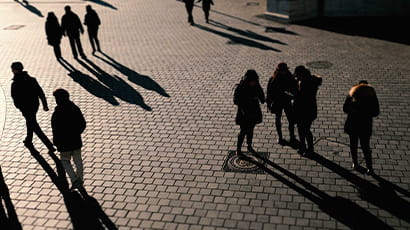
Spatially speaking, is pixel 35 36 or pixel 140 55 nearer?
pixel 140 55

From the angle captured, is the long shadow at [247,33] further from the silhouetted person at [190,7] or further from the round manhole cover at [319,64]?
the round manhole cover at [319,64]

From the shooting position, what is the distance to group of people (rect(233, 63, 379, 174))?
270 inches

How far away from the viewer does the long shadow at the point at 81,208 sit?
6.46m

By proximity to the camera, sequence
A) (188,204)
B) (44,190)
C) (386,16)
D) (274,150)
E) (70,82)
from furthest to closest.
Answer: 1. (386,16)
2. (70,82)
3. (274,150)
4. (44,190)
5. (188,204)

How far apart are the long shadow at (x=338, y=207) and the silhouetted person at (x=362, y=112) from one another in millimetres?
1040

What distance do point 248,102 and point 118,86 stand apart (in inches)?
227

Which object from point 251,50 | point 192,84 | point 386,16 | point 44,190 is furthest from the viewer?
point 386,16

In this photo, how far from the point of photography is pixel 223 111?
10195mm

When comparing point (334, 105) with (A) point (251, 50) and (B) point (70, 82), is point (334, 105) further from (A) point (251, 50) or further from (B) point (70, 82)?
(B) point (70, 82)

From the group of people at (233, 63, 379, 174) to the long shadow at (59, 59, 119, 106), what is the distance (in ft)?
14.9

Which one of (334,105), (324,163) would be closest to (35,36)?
(334,105)

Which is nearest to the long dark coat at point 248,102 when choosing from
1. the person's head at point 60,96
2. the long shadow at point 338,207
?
the long shadow at point 338,207

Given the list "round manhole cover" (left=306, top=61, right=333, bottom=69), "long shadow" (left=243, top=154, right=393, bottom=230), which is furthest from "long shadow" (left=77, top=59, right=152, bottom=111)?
"round manhole cover" (left=306, top=61, right=333, bottom=69)

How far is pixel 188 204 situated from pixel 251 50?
9.30 metres
